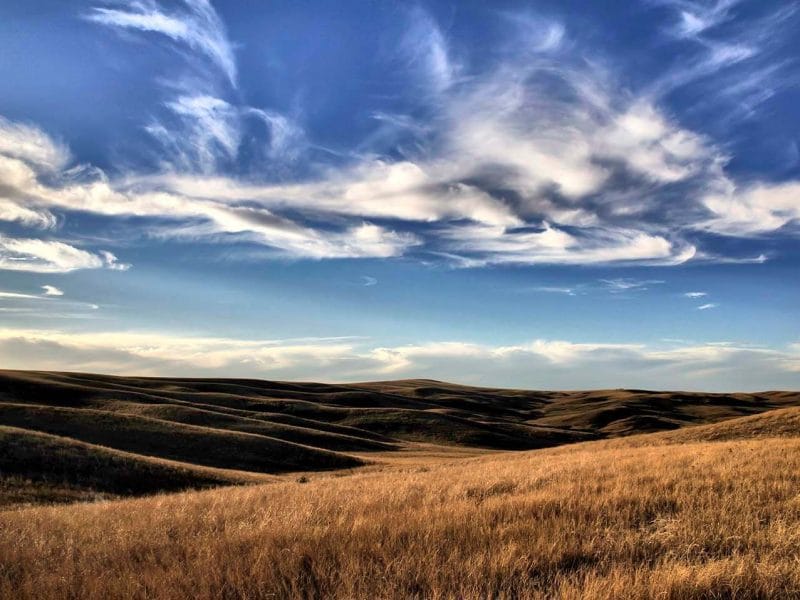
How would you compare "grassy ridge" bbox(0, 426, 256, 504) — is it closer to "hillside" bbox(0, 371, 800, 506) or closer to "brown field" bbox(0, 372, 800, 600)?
"hillside" bbox(0, 371, 800, 506)

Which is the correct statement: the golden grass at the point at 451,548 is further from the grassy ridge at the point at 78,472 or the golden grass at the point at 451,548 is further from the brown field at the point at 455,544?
the grassy ridge at the point at 78,472

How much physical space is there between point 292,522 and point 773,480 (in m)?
8.02

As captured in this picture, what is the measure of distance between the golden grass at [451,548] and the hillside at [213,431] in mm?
18822

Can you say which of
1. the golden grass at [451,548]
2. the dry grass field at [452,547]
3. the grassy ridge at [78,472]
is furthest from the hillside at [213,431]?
the golden grass at [451,548]

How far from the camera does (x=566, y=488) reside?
9.50m

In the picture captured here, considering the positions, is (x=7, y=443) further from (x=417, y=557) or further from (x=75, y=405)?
(x=75, y=405)

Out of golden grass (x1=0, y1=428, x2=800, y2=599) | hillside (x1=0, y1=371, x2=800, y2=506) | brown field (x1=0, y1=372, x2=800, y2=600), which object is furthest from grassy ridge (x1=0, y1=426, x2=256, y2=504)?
golden grass (x1=0, y1=428, x2=800, y2=599)

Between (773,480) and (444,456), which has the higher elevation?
(773,480)

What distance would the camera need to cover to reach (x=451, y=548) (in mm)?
5684

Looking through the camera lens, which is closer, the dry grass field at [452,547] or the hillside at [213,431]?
the dry grass field at [452,547]

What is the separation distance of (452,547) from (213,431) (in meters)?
44.7

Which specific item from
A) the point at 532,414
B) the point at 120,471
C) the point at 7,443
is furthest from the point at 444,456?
the point at 532,414

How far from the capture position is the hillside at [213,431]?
1092 inches

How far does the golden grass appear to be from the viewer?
4.71 m
